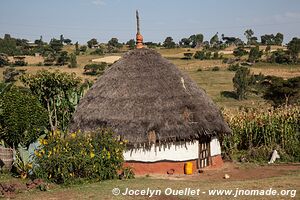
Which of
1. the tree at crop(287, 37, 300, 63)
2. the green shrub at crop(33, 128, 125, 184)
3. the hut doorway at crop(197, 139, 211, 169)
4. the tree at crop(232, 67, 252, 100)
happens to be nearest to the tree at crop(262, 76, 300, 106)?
the tree at crop(232, 67, 252, 100)

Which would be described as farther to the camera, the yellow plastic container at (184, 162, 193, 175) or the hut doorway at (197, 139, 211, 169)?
the hut doorway at (197, 139, 211, 169)

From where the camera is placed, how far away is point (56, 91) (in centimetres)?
1867

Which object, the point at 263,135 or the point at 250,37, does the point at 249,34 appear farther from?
the point at 263,135

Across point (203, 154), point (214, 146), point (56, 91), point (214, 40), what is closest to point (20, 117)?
point (56, 91)

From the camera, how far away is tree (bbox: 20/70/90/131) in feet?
59.1

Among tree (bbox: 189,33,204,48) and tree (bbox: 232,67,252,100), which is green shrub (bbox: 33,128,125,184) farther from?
tree (bbox: 189,33,204,48)

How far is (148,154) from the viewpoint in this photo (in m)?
15.0

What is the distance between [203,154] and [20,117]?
6.90 metres

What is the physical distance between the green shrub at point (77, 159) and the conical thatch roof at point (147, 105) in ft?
4.63

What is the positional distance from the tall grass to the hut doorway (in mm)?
2560

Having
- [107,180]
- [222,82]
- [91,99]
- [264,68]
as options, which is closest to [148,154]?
[107,180]

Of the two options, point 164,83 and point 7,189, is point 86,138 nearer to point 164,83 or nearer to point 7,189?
point 7,189

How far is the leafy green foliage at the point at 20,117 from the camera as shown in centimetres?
1611

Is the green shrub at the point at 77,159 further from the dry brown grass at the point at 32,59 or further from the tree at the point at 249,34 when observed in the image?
the tree at the point at 249,34
